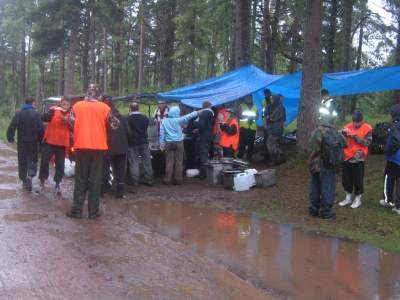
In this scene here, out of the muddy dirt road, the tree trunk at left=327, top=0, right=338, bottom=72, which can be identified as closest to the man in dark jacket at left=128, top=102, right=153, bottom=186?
the muddy dirt road

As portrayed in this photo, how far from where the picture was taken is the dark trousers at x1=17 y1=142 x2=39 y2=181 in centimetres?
953

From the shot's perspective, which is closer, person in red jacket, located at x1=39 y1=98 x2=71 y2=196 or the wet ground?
the wet ground

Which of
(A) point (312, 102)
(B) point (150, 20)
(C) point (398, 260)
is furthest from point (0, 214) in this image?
(B) point (150, 20)

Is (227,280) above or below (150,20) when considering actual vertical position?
below

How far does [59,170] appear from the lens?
31.0ft

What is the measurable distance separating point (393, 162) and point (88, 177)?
500 cm

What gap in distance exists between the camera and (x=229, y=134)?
11695 millimetres

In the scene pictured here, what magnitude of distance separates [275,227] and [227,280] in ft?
8.17

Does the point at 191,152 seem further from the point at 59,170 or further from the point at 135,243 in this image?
the point at 135,243

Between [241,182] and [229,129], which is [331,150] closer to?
[241,182]

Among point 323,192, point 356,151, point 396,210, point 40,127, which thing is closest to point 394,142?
point 356,151

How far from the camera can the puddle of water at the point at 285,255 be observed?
508 cm

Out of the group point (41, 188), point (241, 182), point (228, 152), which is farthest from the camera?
point (228, 152)

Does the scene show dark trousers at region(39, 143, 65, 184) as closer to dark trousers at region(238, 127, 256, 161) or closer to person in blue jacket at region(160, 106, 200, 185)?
person in blue jacket at region(160, 106, 200, 185)
